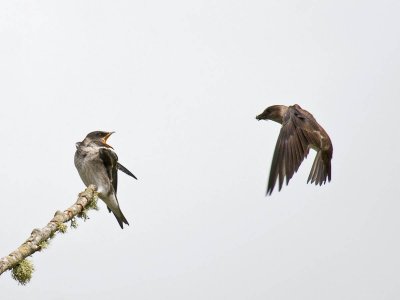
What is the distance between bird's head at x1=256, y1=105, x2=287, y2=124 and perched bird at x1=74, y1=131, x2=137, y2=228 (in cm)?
343

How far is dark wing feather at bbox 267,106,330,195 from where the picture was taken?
8418 millimetres

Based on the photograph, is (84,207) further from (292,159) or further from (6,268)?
(292,159)

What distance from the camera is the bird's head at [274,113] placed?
12.7m

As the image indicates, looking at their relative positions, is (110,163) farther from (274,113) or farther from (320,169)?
(274,113)

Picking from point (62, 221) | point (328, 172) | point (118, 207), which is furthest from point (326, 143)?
point (62, 221)

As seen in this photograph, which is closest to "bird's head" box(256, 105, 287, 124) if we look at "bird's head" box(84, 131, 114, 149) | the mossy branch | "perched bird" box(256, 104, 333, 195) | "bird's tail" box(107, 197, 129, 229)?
"perched bird" box(256, 104, 333, 195)

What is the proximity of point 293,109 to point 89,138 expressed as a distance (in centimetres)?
264

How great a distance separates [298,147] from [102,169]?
2287mm

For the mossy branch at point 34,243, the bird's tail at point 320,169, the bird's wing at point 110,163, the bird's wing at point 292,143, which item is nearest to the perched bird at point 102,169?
the bird's wing at point 110,163

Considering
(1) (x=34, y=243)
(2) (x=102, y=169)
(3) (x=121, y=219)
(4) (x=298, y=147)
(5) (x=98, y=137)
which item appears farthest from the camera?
(5) (x=98, y=137)

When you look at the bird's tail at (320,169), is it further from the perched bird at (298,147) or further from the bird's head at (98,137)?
the bird's head at (98,137)

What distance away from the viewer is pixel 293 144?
31.2 ft

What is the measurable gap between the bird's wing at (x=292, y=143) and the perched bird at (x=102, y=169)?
5.86 feet

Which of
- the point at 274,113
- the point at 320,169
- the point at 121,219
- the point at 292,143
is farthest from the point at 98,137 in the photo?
the point at 274,113
